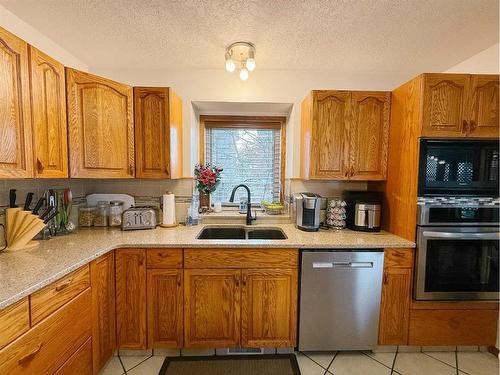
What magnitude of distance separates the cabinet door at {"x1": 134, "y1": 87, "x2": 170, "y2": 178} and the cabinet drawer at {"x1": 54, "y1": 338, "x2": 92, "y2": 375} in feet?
3.94

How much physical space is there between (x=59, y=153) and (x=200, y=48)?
1.28m

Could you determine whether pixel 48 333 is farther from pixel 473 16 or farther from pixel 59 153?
pixel 473 16

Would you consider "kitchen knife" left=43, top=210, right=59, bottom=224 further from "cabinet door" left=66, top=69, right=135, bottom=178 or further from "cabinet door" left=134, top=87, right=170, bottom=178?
"cabinet door" left=134, top=87, right=170, bottom=178

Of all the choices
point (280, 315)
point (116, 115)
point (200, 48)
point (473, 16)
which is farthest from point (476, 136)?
point (116, 115)

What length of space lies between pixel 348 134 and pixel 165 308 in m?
1.99

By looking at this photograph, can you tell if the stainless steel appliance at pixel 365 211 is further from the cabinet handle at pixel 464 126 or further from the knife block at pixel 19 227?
the knife block at pixel 19 227

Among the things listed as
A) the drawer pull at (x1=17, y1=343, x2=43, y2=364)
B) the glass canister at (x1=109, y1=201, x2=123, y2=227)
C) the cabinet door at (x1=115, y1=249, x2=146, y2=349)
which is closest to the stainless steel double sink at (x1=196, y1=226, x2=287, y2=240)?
the cabinet door at (x1=115, y1=249, x2=146, y2=349)

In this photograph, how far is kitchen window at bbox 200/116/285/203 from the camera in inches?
98.3

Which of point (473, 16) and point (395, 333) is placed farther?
point (395, 333)

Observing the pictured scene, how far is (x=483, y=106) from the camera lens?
1582 mm

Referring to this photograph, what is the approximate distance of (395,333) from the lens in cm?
167

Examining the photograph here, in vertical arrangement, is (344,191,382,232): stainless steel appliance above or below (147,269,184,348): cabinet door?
above

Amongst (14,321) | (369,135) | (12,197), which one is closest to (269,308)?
(14,321)

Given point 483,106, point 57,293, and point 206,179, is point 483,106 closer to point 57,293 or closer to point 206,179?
point 206,179
